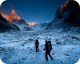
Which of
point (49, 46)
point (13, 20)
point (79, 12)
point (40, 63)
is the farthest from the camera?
point (13, 20)

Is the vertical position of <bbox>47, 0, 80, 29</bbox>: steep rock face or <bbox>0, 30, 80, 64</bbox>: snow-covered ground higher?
<bbox>47, 0, 80, 29</bbox>: steep rock face

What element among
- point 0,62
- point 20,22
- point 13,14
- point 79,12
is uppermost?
point 13,14

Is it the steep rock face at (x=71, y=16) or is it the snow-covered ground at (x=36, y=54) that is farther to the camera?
the steep rock face at (x=71, y=16)

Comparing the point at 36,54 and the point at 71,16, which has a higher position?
the point at 71,16

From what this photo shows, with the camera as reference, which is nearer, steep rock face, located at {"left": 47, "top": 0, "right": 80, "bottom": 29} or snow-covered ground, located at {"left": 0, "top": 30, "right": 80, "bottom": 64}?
snow-covered ground, located at {"left": 0, "top": 30, "right": 80, "bottom": 64}

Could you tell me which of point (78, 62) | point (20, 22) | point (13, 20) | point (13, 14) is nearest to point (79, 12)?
point (78, 62)

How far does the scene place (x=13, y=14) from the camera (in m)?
198

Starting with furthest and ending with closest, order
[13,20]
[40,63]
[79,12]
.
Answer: [13,20] < [79,12] < [40,63]

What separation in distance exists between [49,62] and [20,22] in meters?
206

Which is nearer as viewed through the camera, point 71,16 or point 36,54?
point 36,54

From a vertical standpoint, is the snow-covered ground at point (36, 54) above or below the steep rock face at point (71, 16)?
below

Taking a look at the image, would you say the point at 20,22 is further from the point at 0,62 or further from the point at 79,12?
the point at 0,62

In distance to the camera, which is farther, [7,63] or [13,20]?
[13,20]

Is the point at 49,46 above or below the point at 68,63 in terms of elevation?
above
